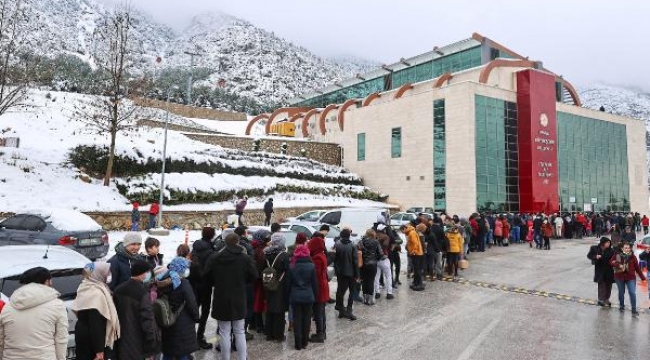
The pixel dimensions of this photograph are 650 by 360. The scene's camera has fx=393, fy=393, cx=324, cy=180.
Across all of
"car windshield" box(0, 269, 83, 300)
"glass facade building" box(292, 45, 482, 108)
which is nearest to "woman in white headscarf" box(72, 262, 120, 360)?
"car windshield" box(0, 269, 83, 300)

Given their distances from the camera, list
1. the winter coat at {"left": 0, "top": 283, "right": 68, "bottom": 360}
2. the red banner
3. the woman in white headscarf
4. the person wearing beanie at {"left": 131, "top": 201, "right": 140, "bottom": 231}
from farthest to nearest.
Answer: the red banner, the person wearing beanie at {"left": 131, "top": 201, "right": 140, "bottom": 231}, the woman in white headscarf, the winter coat at {"left": 0, "top": 283, "right": 68, "bottom": 360}

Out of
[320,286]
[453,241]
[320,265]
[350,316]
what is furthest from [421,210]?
[320,286]

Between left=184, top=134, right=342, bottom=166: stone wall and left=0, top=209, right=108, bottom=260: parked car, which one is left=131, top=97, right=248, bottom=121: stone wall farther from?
left=0, top=209, right=108, bottom=260: parked car

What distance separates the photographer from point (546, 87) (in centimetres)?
3422

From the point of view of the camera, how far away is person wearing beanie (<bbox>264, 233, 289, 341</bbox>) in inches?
252

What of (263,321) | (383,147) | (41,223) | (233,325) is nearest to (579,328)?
(263,321)

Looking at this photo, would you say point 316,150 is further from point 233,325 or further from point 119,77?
point 233,325

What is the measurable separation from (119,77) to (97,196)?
6790 millimetres

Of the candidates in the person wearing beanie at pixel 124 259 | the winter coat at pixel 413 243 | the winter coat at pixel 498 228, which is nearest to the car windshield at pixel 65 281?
the person wearing beanie at pixel 124 259

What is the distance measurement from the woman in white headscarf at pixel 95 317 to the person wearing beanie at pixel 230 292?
163 cm

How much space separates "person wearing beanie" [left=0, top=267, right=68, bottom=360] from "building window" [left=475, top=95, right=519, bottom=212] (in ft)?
99.0

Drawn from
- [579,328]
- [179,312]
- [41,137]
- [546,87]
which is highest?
[546,87]

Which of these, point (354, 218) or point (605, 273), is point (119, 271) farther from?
point (354, 218)

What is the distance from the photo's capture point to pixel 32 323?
3.31 metres
